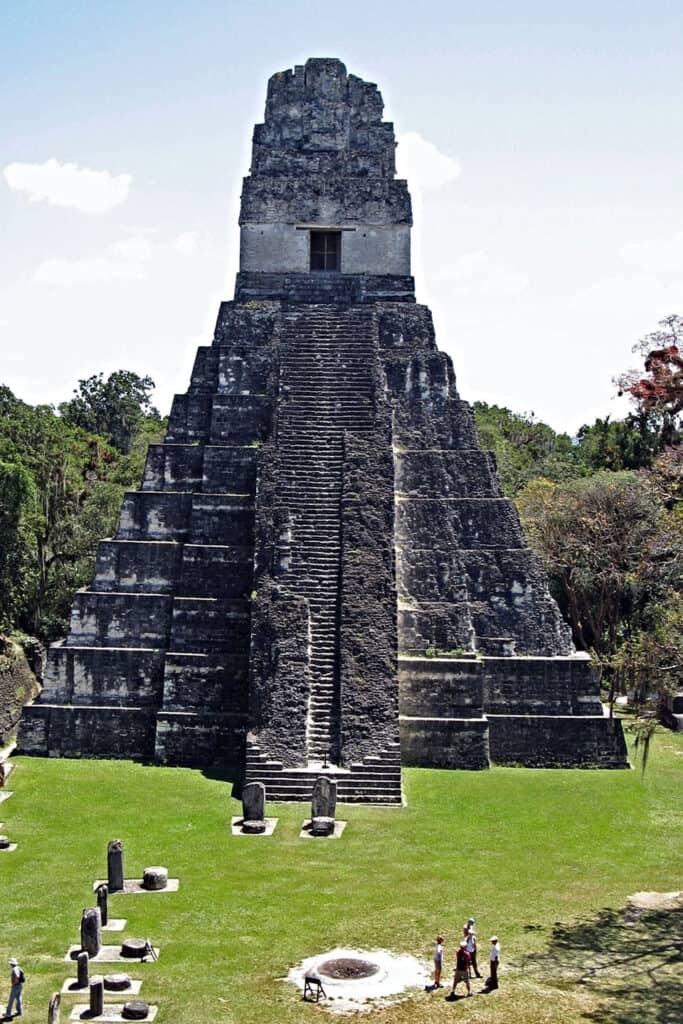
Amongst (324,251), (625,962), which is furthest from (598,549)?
(625,962)

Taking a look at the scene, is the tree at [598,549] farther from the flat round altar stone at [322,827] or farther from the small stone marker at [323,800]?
the flat round altar stone at [322,827]

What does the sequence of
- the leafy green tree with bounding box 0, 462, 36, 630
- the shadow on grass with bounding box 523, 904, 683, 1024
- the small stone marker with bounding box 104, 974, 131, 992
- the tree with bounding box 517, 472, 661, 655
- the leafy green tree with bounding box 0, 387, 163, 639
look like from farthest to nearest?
the tree with bounding box 517, 472, 661, 655, the leafy green tree with bounding box 0, 387, 163, 639, the leafy green tree with bounding box 0, 462, 36, 630, the small stone marker with bounding box 104, 974, 131, 992, the shadow on grass with bounding box 523, 904, 683, 1024

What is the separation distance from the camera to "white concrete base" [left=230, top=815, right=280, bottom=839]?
1734 centimetres

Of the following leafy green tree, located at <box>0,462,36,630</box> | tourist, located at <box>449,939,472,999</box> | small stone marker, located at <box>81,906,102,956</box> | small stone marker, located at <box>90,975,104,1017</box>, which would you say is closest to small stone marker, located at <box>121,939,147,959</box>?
small stone marker, located at <box>81,906,102,956</box>

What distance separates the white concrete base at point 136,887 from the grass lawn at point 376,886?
0.16 metres

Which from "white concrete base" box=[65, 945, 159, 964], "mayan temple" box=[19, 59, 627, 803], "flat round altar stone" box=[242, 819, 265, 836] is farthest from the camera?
"mayan temple" box=[19, 59, 627, 803]

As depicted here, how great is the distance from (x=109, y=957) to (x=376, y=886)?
372 centimetres

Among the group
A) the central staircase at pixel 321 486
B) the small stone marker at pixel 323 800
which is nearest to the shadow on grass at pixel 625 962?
the small stone marker at pixel 323 800

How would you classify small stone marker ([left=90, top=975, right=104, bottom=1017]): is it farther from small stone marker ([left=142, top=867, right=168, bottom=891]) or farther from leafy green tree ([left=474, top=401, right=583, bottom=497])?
leafy green tree ([left=474, top=401, right=583, bottom=497])

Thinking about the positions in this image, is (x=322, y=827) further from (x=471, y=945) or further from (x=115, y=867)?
(x=471, y=945)

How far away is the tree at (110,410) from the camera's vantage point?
185ft

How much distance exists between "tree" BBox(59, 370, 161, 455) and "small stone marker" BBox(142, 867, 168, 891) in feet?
136

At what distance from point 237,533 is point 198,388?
14.1 ft

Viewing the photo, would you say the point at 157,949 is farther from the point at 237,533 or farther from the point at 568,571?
the point at 568,571
